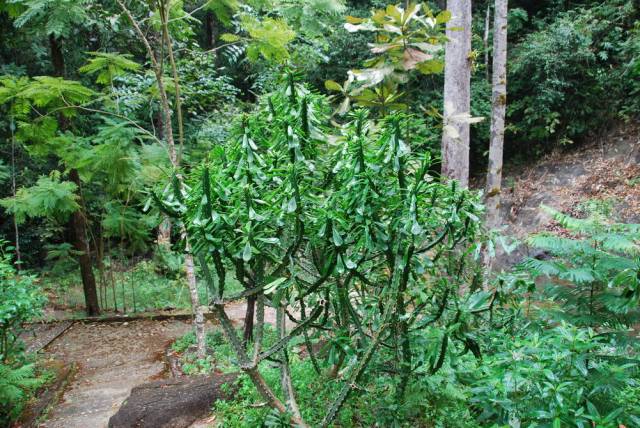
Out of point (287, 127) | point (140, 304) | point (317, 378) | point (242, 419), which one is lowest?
point (140, 304)

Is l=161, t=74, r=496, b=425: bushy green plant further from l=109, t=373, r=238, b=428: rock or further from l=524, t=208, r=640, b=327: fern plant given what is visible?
l=109, t=373, r=238, b=428: rock

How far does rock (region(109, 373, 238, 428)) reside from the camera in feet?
11.0

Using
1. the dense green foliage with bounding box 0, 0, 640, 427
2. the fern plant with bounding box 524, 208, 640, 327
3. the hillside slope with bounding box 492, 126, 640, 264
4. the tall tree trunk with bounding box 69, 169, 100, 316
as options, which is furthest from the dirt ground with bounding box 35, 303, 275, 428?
the hillside slope with bounding box 492, 126, 640, 264

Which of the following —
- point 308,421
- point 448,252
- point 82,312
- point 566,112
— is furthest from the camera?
point 566,112

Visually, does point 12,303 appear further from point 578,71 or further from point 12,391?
point 578,71

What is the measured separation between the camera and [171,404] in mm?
3469

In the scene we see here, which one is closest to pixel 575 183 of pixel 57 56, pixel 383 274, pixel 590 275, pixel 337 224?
pixel 590 275

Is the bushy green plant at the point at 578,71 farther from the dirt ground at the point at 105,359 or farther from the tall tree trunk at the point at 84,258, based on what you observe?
the tall tree trunk at the point at 84,258

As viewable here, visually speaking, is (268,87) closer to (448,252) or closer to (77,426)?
(77,426)

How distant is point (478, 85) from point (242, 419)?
11.7 m

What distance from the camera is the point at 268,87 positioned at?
9.00 m

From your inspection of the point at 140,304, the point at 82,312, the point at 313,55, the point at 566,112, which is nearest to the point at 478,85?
the point at 566,112

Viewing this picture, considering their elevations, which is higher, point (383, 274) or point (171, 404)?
point (383, 274)

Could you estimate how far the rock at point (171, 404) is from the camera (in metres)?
3.35
